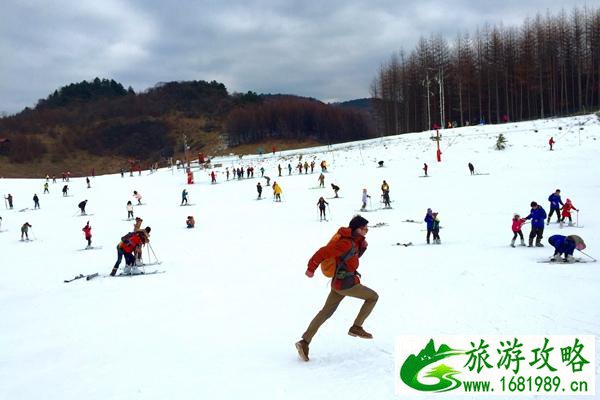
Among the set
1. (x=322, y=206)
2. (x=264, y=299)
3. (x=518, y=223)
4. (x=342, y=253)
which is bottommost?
(x=264, y=299)

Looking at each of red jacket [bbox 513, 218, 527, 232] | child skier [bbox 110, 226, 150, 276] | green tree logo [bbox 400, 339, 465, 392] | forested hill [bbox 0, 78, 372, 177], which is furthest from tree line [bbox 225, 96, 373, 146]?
green tree logo [bbox 400, 339, 465, 392]

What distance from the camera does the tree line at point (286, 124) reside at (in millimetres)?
115250

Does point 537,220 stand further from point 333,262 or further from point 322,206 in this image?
point 322,206

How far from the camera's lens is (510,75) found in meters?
69.9

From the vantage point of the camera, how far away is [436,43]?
78062mm

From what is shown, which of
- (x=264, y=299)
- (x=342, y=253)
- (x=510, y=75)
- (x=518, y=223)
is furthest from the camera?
(x=510, y=75)

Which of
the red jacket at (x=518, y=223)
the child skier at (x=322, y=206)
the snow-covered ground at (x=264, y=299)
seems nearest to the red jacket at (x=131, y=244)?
the snow-covered ground at (x=264, y=299)

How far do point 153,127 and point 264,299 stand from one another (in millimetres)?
137867

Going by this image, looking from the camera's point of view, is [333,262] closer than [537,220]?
Yes

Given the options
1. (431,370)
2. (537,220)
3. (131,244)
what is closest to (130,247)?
(131,244)

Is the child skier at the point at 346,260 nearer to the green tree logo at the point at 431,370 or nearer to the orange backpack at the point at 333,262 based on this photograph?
the orange backpack at the point at 333,262

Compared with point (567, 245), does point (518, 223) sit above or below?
above

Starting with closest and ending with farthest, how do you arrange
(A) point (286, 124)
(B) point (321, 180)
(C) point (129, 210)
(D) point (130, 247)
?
(D) point (130, 247) < (C) point (129, 210) < (B) point (321, 180) < (A) point (286, 124)

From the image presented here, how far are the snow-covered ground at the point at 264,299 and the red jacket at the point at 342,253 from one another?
3.40ft
